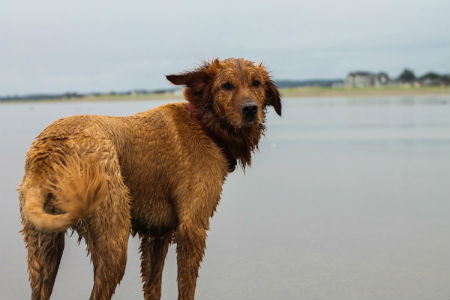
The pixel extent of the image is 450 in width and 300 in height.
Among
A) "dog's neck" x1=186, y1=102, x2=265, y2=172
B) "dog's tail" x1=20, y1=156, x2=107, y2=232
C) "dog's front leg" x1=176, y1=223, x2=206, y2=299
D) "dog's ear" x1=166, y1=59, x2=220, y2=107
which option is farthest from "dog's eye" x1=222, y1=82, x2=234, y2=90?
"dog's tail" x1=20, y1=156, x2=107, y2=232

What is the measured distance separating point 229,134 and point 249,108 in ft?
1.27

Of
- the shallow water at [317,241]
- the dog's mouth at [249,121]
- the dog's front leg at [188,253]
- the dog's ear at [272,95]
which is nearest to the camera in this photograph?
the dog's front leg at [188,253]

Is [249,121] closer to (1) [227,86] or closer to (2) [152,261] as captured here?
(1) [227,86]

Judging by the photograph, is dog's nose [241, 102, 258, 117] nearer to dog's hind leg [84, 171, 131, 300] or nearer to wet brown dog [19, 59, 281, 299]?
wet brown dog [19, 59, 281, 299]

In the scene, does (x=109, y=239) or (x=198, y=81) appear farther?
(x=198, y=81)

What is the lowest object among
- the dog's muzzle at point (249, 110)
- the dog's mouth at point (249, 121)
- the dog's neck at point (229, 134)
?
the dog's neck at point (229, 134)

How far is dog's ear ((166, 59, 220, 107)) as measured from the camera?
5523 millimetres

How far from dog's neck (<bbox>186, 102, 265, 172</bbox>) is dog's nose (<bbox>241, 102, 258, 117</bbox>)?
20 cm

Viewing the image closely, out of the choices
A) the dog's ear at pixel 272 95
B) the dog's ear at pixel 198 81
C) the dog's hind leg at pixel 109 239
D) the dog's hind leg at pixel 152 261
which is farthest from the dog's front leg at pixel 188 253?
the dog's ear at pixel 272 95

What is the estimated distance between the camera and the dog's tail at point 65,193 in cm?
419

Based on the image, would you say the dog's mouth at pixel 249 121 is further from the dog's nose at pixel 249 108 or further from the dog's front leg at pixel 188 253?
the dog's front leg at pixel 188 253

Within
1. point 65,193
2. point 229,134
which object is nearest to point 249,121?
point 229,134

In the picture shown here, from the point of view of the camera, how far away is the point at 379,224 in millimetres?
9977

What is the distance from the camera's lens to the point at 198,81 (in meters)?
5.54
